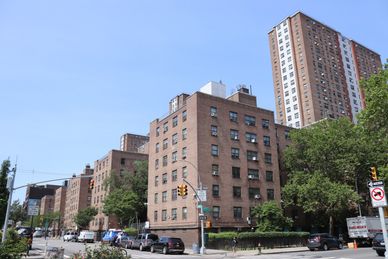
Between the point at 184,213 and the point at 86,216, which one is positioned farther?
the point at 86,216

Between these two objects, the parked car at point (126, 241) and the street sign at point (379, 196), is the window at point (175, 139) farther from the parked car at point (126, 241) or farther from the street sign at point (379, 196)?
the street sign at point (379, 196)

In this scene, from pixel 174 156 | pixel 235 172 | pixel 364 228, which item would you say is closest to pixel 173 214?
pixel 174 156

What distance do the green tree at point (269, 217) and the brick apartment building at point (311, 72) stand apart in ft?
186

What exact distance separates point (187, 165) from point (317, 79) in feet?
233

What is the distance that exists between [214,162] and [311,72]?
223ft

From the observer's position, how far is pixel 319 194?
47.8 m

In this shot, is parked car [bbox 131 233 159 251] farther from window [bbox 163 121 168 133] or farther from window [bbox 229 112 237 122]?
window [bbox 229 112 237 122]

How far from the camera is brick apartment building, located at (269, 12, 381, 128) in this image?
→ 10469 cm

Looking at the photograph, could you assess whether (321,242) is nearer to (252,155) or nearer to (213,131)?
(252,155)

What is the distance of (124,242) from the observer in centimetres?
4788

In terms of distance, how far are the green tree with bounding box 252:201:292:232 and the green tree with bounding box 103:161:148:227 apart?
77.3ft

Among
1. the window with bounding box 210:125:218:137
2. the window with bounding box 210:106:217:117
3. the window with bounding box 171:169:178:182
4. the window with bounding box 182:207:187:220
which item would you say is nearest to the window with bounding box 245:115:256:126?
the window with bounding box 210:106:217:117

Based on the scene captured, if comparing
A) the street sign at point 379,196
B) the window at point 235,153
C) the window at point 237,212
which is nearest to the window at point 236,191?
the window at point 237,212

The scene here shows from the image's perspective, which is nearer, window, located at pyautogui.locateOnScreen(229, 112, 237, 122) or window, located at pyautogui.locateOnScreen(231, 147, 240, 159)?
window, located at pyautogui.locateOnScreen(231, 147, 240, 159)
